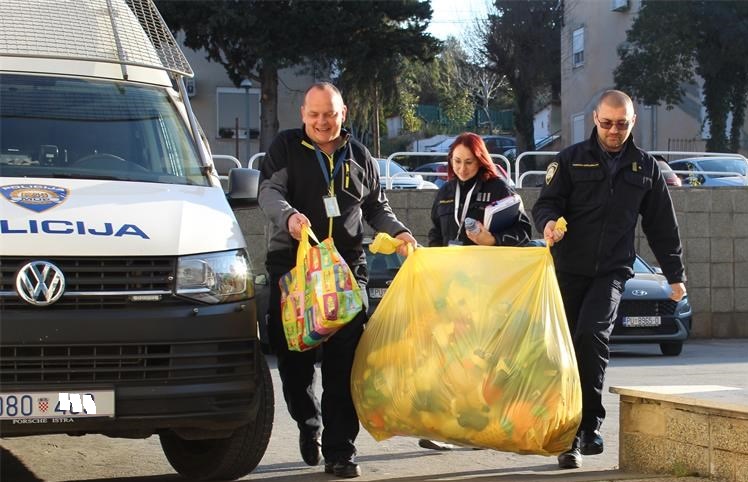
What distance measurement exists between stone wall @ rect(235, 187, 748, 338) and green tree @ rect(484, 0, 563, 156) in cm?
3793

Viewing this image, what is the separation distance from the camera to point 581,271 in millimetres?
6348

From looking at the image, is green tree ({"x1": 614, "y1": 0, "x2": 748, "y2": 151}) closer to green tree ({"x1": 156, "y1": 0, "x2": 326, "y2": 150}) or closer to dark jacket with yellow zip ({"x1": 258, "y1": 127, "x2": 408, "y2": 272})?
green tree ({"x1": 156, "y1": 0, "x2": 326, "y2": 150})

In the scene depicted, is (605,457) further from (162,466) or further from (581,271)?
(162,466)

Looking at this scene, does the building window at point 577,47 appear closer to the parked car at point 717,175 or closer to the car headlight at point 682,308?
the parked car at point 717,175

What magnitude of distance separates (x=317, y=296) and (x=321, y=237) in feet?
1.79

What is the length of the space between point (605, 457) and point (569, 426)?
1.39 metres

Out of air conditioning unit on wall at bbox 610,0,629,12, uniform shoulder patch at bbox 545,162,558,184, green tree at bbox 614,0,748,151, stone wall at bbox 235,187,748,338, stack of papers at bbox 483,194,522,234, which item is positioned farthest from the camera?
air conditioning unit on wall at bbox 610,0,629,12

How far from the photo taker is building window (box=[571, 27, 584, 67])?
50.1 meters

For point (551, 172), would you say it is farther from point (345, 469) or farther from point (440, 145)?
point (440, 145)

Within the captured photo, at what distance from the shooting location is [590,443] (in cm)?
631

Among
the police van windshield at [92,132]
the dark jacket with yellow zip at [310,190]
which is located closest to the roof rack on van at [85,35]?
the police van windshield at [92,132]

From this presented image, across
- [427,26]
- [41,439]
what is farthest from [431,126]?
[41,439]

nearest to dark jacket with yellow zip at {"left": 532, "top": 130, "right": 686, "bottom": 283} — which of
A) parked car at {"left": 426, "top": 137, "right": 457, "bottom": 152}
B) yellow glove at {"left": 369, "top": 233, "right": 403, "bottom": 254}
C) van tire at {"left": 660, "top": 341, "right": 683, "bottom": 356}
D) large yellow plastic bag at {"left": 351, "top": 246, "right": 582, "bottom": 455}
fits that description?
large yellow plastic bag at {"left": 351, "top": 246, "right": 582, "bottom": 455}

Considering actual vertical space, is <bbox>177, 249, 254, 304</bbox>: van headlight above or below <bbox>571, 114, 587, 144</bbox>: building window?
below
